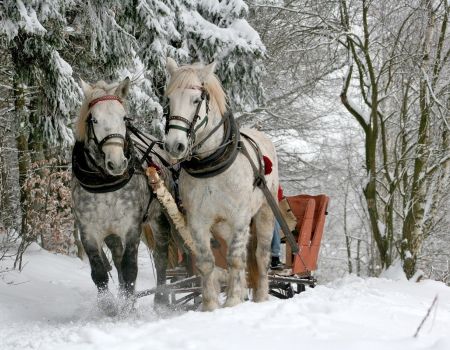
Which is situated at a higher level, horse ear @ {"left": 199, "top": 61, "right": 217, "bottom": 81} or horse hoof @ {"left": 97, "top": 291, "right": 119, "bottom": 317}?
horse ear @ {"left": 199, "top": 61, "right": 217, "bottom": 81}

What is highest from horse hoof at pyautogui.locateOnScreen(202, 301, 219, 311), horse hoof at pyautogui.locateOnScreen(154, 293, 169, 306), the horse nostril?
the horse nostril

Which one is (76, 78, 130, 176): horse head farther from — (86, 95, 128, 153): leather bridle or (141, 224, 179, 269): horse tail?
(141, 224, 179, 269): horse tail

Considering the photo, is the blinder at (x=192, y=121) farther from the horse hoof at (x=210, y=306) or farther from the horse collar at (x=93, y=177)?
the horse hoof at (x=210, y=306)

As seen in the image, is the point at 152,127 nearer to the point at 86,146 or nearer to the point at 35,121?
the point at 35,121

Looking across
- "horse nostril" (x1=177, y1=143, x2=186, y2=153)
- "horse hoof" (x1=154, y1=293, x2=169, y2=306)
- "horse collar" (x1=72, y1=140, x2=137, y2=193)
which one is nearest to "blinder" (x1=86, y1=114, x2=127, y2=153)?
"horse collar" (x1=72, y1=140, x2=137, y2=193)

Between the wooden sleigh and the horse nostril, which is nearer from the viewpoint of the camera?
the horse nostril

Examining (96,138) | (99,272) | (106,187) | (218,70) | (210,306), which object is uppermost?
(218,70)

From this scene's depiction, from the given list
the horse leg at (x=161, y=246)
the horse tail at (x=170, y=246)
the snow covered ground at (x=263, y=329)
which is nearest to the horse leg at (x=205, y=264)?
the snow covered ground at (x=263, y=329)

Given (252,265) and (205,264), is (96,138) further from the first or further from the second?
(252,265)

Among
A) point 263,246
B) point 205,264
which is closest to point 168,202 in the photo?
point 205,264

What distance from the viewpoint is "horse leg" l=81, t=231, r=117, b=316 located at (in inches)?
190

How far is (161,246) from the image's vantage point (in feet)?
19.3

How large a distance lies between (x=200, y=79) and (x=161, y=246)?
2020mm

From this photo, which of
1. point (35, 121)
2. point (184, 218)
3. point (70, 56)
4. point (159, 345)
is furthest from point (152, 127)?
point (159, 345)
